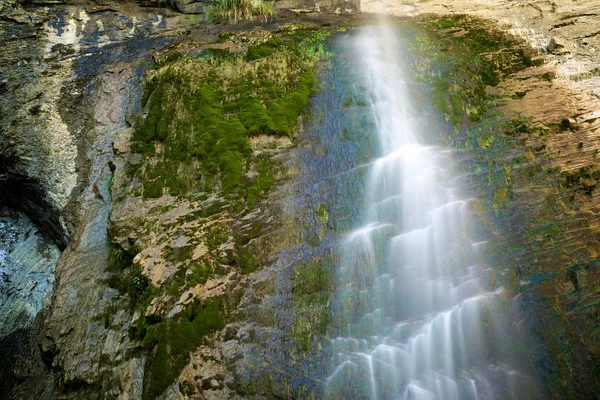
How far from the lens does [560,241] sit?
18.8ft

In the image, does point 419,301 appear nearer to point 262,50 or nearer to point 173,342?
point 173,342

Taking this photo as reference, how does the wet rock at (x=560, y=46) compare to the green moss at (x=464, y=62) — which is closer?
the green moss at (x=464, y=62)

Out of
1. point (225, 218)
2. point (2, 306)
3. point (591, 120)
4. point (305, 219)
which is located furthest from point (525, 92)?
point (2, 306)

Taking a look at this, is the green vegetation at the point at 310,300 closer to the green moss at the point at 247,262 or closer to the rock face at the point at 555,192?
the green moss at the point at 247,262

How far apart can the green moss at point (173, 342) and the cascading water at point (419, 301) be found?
1641mm

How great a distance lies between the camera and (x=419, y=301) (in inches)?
217

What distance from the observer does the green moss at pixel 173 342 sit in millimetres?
4973

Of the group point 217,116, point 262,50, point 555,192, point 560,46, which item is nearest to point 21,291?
point 217,116

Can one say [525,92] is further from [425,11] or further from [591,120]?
[425,11]

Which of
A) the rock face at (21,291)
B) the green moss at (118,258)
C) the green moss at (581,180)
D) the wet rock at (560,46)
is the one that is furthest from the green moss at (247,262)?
the wet rock at (560,46)

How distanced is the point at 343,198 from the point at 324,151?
100 centimetres

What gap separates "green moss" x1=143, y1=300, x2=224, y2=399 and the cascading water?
5.38ft

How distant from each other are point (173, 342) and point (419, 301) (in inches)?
124

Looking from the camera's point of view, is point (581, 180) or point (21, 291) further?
point (21, 291)
